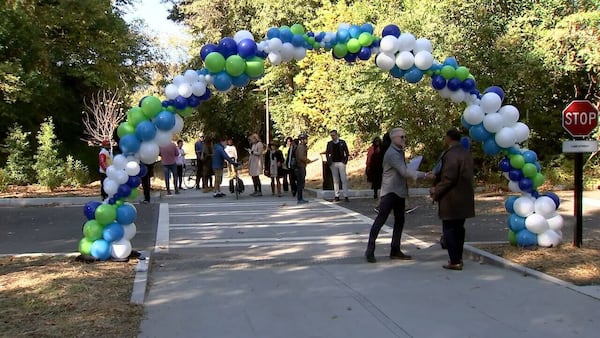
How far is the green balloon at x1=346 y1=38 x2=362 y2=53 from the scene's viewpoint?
26.7 feet

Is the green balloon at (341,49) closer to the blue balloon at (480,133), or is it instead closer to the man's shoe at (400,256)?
the blue balloon at (480,133)

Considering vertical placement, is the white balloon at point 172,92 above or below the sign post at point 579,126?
above

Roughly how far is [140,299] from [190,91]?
9.68ft

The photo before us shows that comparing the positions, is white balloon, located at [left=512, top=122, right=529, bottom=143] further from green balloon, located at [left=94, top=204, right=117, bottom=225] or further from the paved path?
green balloon, located at [left=94, top=204, right=117, bottom=225]

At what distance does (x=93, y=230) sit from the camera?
741cm

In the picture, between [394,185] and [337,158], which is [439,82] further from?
[337,158]

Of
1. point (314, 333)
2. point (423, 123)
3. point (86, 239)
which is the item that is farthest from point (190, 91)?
point (423, 123)

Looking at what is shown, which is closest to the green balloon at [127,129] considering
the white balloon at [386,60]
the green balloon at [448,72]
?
the white balloon at [386,60]

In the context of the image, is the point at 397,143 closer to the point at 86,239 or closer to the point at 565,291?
the point at 565,291

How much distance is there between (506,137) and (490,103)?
51cm

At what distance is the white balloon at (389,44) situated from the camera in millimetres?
8055

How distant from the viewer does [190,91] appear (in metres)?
7.62

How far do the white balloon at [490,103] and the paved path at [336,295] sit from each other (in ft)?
6.96

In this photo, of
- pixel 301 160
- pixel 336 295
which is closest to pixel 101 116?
pixel 301 160
